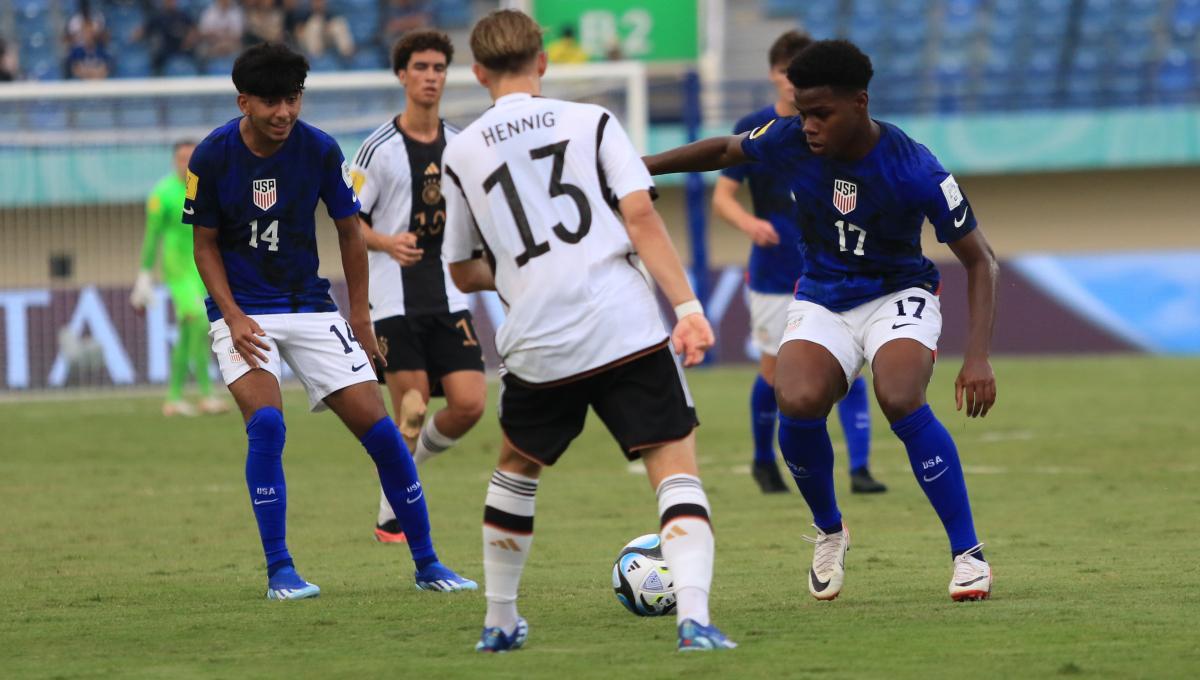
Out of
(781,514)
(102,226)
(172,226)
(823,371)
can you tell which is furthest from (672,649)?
(102,226)

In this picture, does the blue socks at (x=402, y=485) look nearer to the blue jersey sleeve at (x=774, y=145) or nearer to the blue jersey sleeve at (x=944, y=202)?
the blue jersey sleeve at (x=774, y=145)

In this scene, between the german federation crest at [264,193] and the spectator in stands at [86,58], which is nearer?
the german federation crest at [264,193]

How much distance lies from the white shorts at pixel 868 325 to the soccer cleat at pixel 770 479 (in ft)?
12.4

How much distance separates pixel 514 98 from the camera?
498 centimetres

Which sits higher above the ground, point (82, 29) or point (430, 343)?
point (82, 29)

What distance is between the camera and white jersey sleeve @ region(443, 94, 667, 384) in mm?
4867

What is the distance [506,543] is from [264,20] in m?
20.1

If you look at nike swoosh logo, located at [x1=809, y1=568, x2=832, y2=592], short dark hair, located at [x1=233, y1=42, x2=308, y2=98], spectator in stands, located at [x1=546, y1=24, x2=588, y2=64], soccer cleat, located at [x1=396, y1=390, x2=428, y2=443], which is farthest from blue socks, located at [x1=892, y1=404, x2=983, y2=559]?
spectator in stands, located at [x1=546, y1=24, x2=588, y2=64]

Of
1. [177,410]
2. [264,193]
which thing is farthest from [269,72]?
[177,410]

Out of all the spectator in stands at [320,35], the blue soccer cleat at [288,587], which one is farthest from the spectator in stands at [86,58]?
the blue soccer cleat at [288,587]

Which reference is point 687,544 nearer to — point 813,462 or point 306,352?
point 813,462

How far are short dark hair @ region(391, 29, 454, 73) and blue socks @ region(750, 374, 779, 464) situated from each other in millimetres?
3037

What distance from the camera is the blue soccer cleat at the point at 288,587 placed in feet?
20.7

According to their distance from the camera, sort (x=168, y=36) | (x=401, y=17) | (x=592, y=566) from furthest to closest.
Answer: (x=401, y=17) → (x=168, y=36) → (x=592, y=566)
